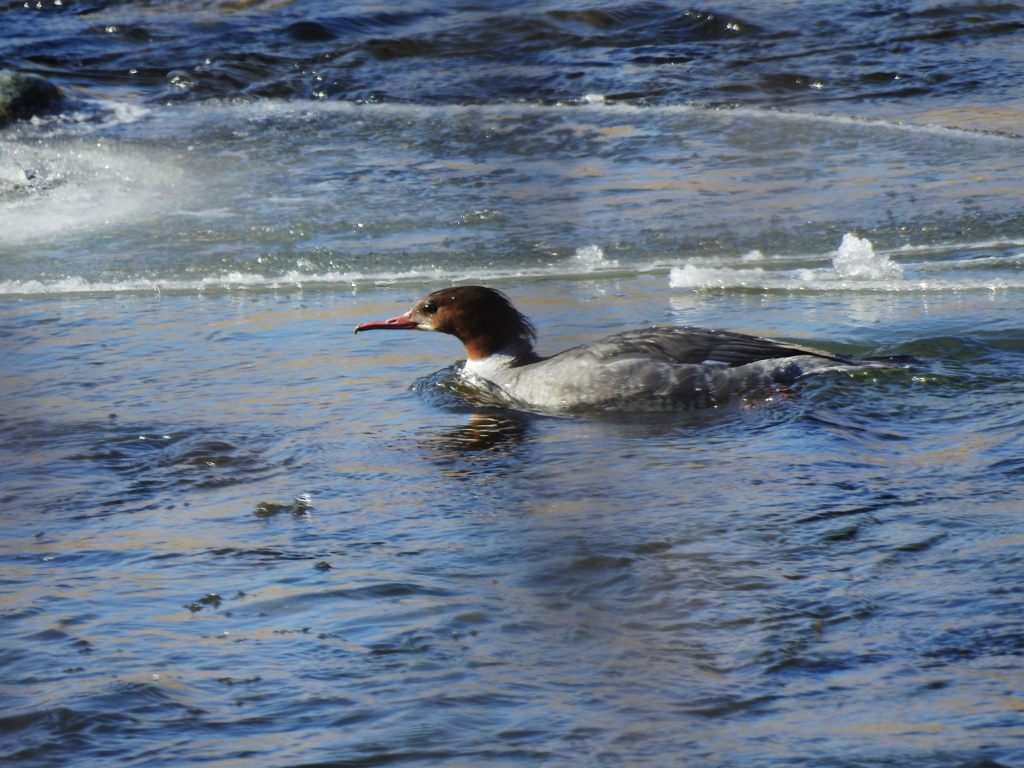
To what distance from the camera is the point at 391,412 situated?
22.5ft

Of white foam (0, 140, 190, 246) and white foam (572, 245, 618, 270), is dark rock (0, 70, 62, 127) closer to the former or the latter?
white foam (0, 140, 190, 246)

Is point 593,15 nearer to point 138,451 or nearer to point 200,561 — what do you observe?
point 138,451

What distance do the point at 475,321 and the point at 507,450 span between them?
1549 mm

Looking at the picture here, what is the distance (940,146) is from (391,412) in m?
7.10

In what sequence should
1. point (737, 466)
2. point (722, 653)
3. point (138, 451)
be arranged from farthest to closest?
point (138, 451)
point (737, 466)
point (722, 653)

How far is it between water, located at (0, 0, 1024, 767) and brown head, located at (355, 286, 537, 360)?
265 millimetres

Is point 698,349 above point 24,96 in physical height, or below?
below

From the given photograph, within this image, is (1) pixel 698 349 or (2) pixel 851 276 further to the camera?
(2) pixel 851 276

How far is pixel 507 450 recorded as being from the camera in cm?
636

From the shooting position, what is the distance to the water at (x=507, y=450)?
3.59m

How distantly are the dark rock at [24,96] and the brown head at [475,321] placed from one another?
8660mm

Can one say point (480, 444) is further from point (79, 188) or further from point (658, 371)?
point (79, 188)

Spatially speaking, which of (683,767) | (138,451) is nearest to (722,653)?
(683,767)

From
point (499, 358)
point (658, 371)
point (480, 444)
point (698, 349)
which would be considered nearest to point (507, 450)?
point (480, 444)
